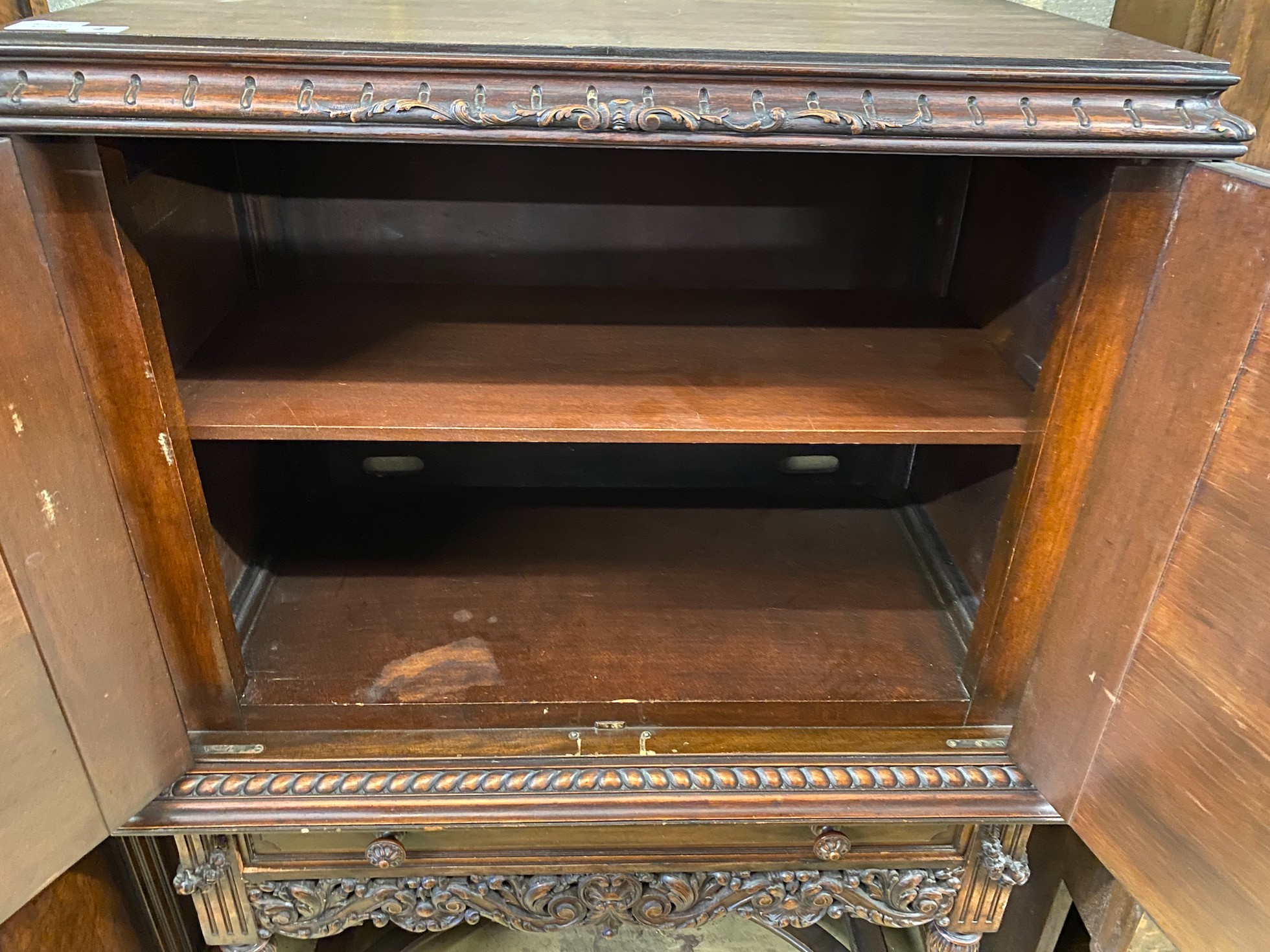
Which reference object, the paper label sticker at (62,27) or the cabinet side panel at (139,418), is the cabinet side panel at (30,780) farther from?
the paper label sticker at (62,27)

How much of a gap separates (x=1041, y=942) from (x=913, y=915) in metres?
0.23

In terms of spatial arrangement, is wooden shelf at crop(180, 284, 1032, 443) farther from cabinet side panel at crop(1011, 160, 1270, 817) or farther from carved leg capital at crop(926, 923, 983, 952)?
carved leg capital at crop(926, 923, 983, 952)

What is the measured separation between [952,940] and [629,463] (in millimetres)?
588

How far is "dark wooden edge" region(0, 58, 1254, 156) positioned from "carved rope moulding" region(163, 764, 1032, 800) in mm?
474

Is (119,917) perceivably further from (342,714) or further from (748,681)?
(748,681)

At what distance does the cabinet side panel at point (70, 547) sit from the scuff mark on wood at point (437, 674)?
6.8 inches

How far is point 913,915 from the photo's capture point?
836 millimetres

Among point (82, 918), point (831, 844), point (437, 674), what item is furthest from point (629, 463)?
point (82, 918)

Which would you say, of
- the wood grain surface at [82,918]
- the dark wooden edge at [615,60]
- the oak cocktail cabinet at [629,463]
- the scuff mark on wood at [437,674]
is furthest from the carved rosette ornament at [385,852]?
the dark wooden edge at [615,60]

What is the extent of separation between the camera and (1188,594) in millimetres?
525

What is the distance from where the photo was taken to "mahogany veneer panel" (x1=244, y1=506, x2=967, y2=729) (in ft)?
2.48

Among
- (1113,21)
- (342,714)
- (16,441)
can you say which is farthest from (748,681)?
(1113,21)

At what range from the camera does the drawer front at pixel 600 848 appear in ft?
2.55

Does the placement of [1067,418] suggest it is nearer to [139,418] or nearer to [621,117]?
[621,117]
